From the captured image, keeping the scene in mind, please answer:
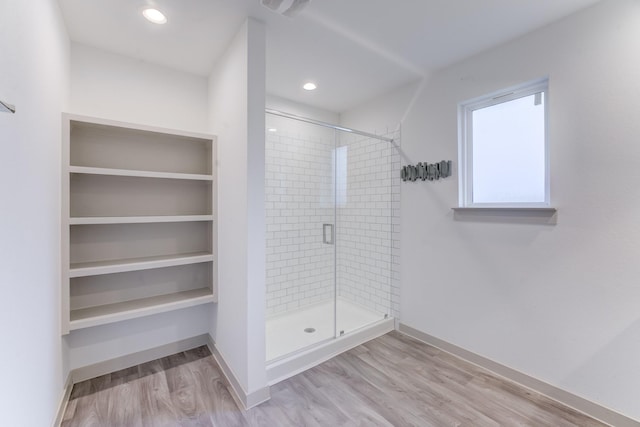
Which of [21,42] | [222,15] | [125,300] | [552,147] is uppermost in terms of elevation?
[222,15]

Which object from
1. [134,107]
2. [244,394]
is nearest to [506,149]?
[244,394]

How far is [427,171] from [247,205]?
1751 millimetres

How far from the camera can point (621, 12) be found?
5.31ft

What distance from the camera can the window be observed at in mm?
2006

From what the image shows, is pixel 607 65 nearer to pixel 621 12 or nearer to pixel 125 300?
pixel 621 12

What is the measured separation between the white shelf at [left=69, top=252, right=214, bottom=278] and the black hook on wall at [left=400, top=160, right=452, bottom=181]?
2054mm

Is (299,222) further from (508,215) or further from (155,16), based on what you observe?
(155,16)

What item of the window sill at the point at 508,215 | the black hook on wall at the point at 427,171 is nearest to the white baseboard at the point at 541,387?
the window sill at the point at 508,215

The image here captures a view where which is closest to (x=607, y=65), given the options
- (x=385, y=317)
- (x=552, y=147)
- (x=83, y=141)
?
(x=552, y=147)

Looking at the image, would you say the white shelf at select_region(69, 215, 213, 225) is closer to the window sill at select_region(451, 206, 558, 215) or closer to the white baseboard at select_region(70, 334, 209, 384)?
the white baseboard at select_region(70, 334, 209, 384)

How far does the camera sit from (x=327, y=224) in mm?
3145

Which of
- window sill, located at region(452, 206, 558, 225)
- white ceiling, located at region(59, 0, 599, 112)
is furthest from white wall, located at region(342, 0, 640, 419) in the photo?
white ceiling, located at region(59, 0, 599, 112)

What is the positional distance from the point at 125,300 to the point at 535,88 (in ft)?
11.9

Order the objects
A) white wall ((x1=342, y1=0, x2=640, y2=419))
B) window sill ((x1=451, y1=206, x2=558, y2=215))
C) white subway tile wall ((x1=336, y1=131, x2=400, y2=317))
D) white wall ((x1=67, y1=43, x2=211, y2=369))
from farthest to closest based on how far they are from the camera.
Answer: white subway tile wall ((x1=336, y1=131, x2=400, y2=317)), white wall ((x1=67, y1=43, x2=211, y2=369)), window sill ((x1=451, y1=206, x2=558, y2=215)), white wall ((x1=342, y1=0, x2=640, y2=419))
